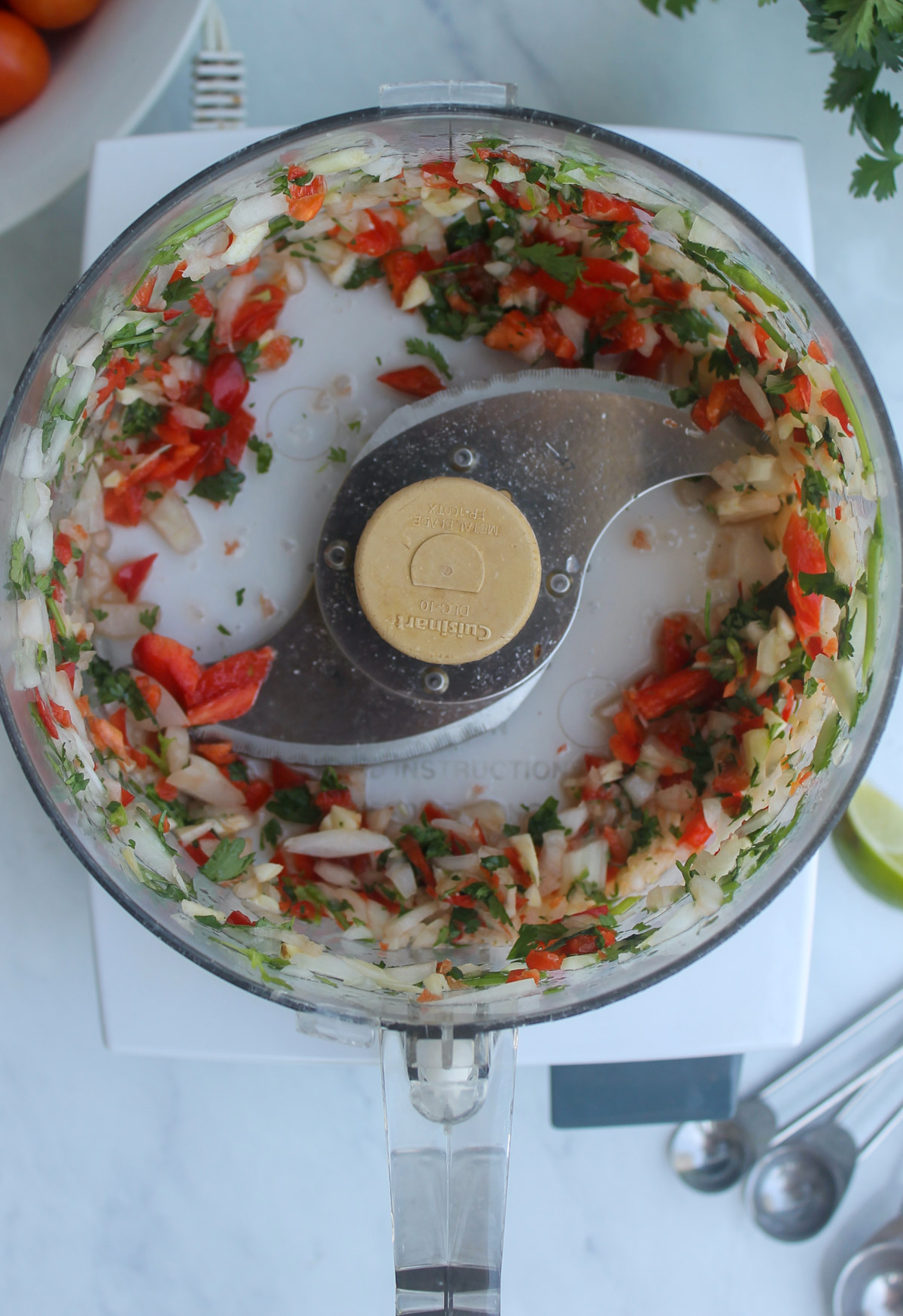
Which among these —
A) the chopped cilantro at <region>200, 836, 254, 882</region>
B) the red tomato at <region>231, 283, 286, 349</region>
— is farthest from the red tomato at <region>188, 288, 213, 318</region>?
the chopped cilantro at <region>200, 836, 254, 882</region>

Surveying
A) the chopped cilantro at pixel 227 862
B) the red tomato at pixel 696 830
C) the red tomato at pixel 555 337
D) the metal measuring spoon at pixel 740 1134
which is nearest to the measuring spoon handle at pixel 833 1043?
the metal measuring spoon at pixel 740 1134

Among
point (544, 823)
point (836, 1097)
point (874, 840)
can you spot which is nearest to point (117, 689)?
point (544, 823)

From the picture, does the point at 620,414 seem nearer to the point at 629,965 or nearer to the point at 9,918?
the point at 629,965

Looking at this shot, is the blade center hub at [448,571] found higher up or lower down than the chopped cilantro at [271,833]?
higher up

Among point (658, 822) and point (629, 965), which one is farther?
point (658, 822)

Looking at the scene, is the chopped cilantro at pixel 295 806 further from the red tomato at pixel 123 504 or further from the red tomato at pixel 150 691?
the red tomato at pixel 123 504

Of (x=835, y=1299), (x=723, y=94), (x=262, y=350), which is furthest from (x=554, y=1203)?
(x=723, y=94)
